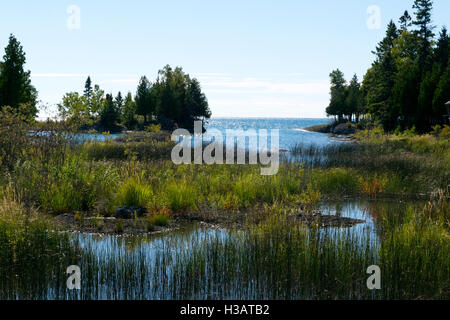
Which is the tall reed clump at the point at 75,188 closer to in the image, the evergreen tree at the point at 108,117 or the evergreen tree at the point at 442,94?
the evergreen tree at the point at 442,94

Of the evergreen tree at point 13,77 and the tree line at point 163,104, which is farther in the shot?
the tree line at point 163,104

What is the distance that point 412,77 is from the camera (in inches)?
1924

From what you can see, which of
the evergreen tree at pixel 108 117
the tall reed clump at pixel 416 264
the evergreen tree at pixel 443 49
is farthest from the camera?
the evergreen tree at pixel 108 117

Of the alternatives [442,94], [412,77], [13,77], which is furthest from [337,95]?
[13,77]

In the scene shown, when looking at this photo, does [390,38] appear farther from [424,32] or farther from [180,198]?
[180,198]

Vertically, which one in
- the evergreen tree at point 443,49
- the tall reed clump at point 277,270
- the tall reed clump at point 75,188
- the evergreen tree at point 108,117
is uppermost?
the evergreen tree at point 443,49

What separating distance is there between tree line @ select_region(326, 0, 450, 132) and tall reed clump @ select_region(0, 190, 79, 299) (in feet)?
132

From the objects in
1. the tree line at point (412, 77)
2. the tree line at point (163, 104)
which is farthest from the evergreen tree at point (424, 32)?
the tree line at point (163, 104)

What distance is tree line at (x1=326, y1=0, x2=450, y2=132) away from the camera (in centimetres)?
4544

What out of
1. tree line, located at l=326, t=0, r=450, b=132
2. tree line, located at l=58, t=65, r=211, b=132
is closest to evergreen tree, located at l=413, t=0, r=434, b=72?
tree line, located at l=326, t=0, r=450, b=132

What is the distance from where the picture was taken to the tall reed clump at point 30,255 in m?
6.54

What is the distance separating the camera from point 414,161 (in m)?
18.8

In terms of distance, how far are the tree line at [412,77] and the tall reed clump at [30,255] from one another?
1588 inches
